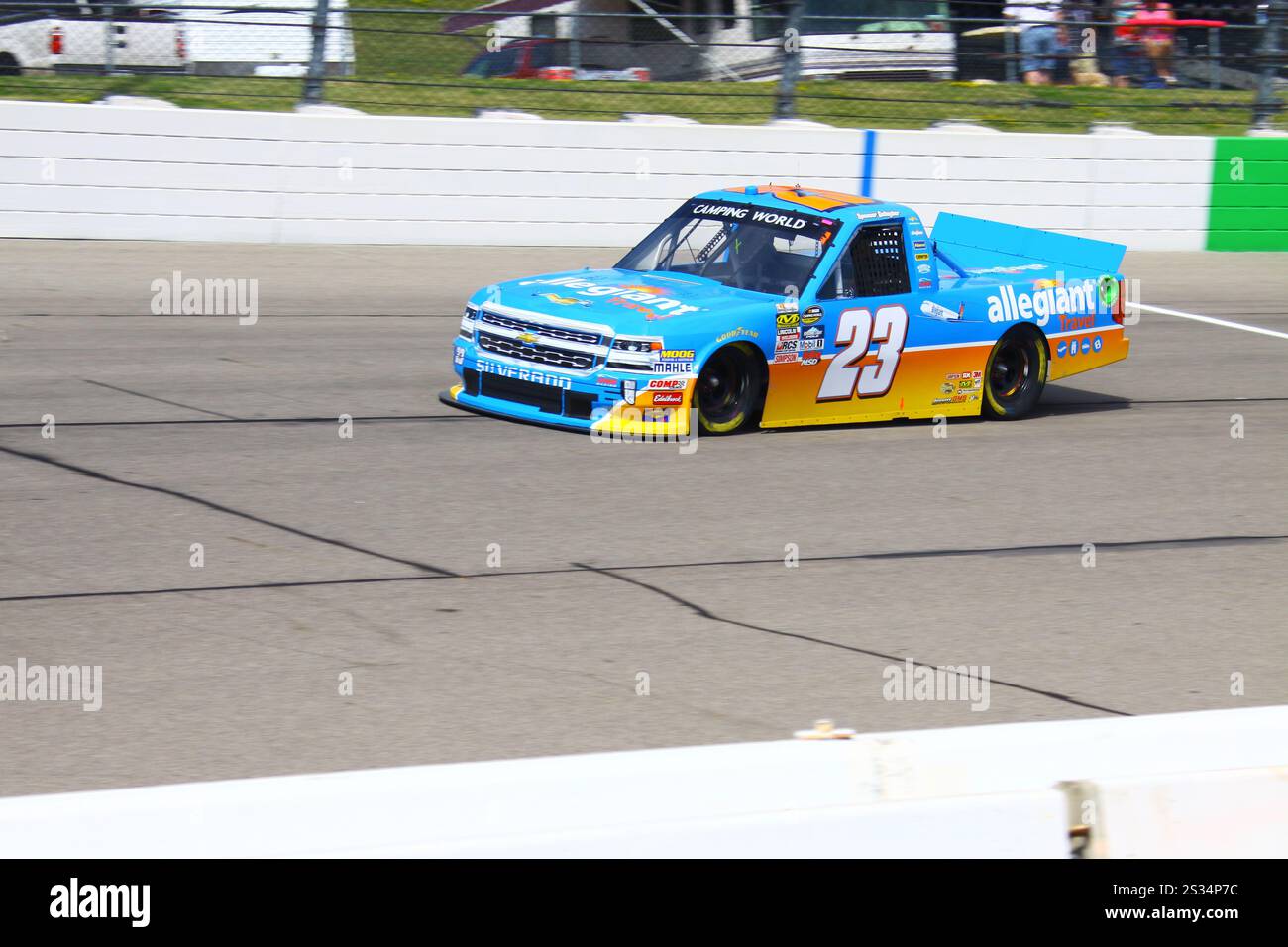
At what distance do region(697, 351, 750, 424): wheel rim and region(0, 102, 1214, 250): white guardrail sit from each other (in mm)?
7705

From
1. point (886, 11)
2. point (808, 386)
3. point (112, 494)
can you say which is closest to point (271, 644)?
point (112, 494)

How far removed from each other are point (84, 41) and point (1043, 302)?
962 centimetres

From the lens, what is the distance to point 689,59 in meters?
17.6

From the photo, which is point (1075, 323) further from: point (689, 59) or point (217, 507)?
point (689, 59)

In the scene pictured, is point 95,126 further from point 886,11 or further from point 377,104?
point 886,11

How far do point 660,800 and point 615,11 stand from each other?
51.9 ft

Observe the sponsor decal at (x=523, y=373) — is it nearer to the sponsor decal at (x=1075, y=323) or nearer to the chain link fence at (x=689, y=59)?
the sponsor decal at (x=1075, y=323)

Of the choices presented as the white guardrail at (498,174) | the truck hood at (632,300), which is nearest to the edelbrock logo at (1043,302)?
the truck hood at (632,300)

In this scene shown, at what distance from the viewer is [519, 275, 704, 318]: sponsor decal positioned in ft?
30.0

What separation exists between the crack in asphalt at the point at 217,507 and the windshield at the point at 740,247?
3552 mm

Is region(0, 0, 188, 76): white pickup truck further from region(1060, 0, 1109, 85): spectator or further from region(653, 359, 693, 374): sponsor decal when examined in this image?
region(1060, 0, 1109, 85): spectator

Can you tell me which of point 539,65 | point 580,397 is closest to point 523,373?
point 580,397

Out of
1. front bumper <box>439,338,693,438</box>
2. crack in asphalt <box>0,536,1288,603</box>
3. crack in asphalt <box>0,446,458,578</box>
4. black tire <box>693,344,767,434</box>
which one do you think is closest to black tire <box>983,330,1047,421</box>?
black tire <box>693,344,767,434</box>

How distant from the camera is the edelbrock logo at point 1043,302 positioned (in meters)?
10.7
